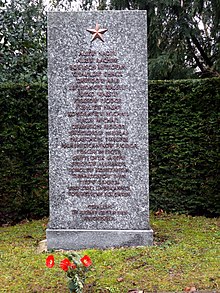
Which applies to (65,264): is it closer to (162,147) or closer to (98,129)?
(98,129)

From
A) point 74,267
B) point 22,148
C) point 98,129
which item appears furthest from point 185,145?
point 74,267

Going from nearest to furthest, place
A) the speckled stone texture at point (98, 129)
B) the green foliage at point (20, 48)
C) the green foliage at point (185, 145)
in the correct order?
the speckled stone texture at point (98, 129), the green foliage at point (185, 145), the green foliage at point (20, 48)

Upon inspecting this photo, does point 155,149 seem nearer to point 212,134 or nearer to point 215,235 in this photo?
point 212,134

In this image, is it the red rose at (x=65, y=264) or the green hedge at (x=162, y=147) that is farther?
the green hedge at (x=162, y=147)

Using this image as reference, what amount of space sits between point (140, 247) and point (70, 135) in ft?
4.81

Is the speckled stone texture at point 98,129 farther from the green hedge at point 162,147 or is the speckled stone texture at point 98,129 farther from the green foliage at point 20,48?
the green foliage at point 20,48

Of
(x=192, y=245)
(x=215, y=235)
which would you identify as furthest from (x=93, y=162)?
(x=215, y=235)

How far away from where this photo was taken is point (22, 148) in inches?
281

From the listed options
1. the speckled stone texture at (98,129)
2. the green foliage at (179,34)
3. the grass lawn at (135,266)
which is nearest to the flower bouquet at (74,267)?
the grass lawn at (135,266)

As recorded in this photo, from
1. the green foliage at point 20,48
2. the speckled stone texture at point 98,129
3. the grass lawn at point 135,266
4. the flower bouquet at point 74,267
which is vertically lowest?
the grass lawn at point 135,266

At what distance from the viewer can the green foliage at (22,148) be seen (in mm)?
7094

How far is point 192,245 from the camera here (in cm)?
521

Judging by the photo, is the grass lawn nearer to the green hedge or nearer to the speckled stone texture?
the speckled stone texture

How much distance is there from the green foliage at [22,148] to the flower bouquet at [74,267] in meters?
3.73
